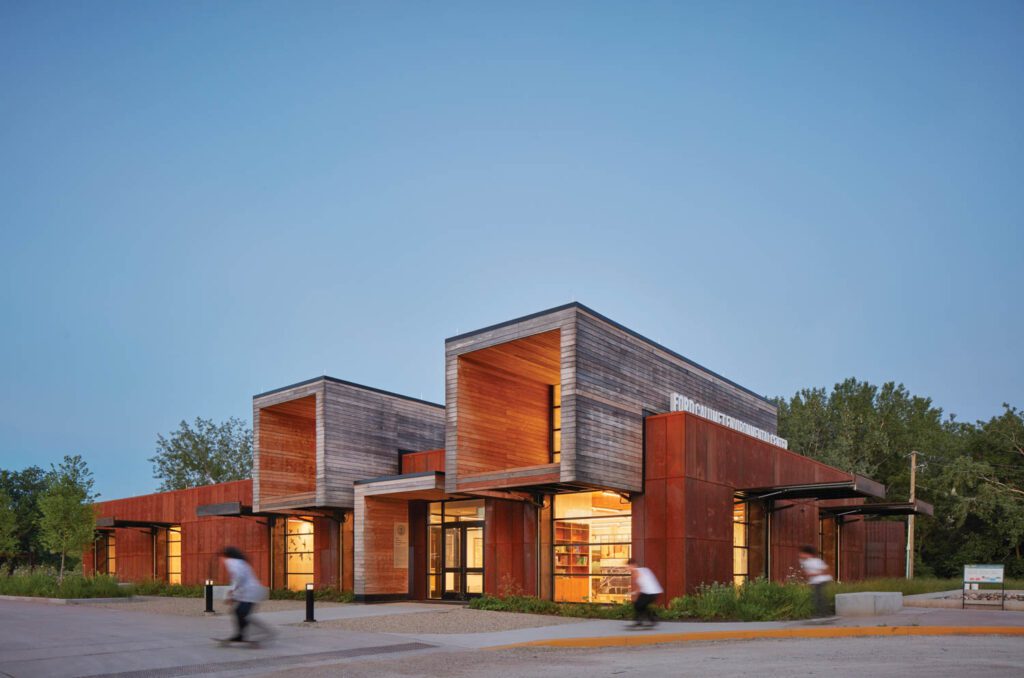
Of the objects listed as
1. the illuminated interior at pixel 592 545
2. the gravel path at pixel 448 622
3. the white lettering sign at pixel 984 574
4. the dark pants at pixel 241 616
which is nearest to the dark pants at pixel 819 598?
the gravel path at pixel 448 622

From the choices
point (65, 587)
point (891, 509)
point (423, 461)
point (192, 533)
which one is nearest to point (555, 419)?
point (423, 461)

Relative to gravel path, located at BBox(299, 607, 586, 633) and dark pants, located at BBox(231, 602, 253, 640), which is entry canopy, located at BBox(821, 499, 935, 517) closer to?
gravel path, located at BBox(299, 607, 586, 633)

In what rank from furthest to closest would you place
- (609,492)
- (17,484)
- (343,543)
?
(17,484) → (343,543) → (609,492)

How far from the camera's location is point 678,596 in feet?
68.8

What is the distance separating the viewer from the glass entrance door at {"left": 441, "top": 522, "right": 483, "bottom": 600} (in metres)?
27.1

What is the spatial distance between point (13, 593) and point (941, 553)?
155ft

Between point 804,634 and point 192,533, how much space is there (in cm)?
2844

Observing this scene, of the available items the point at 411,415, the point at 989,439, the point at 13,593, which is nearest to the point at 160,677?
the point at 411,415

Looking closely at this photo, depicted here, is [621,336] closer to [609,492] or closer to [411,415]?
[609,492]

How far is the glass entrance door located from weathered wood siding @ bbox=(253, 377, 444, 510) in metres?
3.48

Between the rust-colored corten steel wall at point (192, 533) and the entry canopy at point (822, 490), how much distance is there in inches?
691

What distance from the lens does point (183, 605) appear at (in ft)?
88.8

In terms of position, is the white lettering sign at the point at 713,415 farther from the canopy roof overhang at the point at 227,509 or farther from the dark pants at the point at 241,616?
the canopy roof overhang at the point at 227,509

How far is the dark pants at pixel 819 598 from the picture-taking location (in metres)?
17.9
